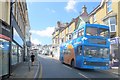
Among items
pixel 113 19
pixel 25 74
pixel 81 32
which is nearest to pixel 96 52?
pixel 81 32

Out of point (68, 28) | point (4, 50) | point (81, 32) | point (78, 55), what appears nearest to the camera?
point (4, 50)

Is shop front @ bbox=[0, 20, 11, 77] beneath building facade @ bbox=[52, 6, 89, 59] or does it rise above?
beneath

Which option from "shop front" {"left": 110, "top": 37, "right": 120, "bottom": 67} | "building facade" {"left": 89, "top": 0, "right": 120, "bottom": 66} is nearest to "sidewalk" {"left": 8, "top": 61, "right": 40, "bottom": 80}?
"shop front" {"left": 110, "top": 37, "right": 120, "bottom": 67}

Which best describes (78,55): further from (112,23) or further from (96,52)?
(112,23)

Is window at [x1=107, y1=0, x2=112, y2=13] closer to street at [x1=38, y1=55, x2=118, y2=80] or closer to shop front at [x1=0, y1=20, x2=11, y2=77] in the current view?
street at [x1=38, y1=55, x2=118, y2=80]

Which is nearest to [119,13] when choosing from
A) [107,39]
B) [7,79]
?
[107,39]

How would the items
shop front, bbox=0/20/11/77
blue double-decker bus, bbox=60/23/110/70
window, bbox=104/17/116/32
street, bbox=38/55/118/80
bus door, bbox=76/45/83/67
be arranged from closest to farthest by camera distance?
1. shop front, bbox=0/20/11/77
2. street, bbox=38/55/118/80
3. blue double-decker bus, bbox=60/23/110/70
4. bus door, bbox=76/45/83/67
5. window, bbox=104/17/116/32

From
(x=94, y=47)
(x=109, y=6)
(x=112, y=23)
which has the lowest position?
(x=94, y=47)

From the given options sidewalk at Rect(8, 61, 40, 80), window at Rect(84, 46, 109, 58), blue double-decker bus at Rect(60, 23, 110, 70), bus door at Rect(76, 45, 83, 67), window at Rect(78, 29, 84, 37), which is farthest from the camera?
bus door at Rect(76, 45, 83, 67)

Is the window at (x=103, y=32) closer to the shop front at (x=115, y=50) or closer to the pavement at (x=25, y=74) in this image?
the pavement at (x=25, y=74)

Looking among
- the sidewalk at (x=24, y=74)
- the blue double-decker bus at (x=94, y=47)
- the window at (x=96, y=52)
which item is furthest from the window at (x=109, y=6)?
the sidewalk at (x=24, y=74)

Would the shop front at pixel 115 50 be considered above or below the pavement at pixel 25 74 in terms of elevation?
above

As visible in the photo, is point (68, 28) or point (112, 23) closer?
point (112, 23)

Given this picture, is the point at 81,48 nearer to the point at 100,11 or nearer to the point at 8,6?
the point at 8,6
